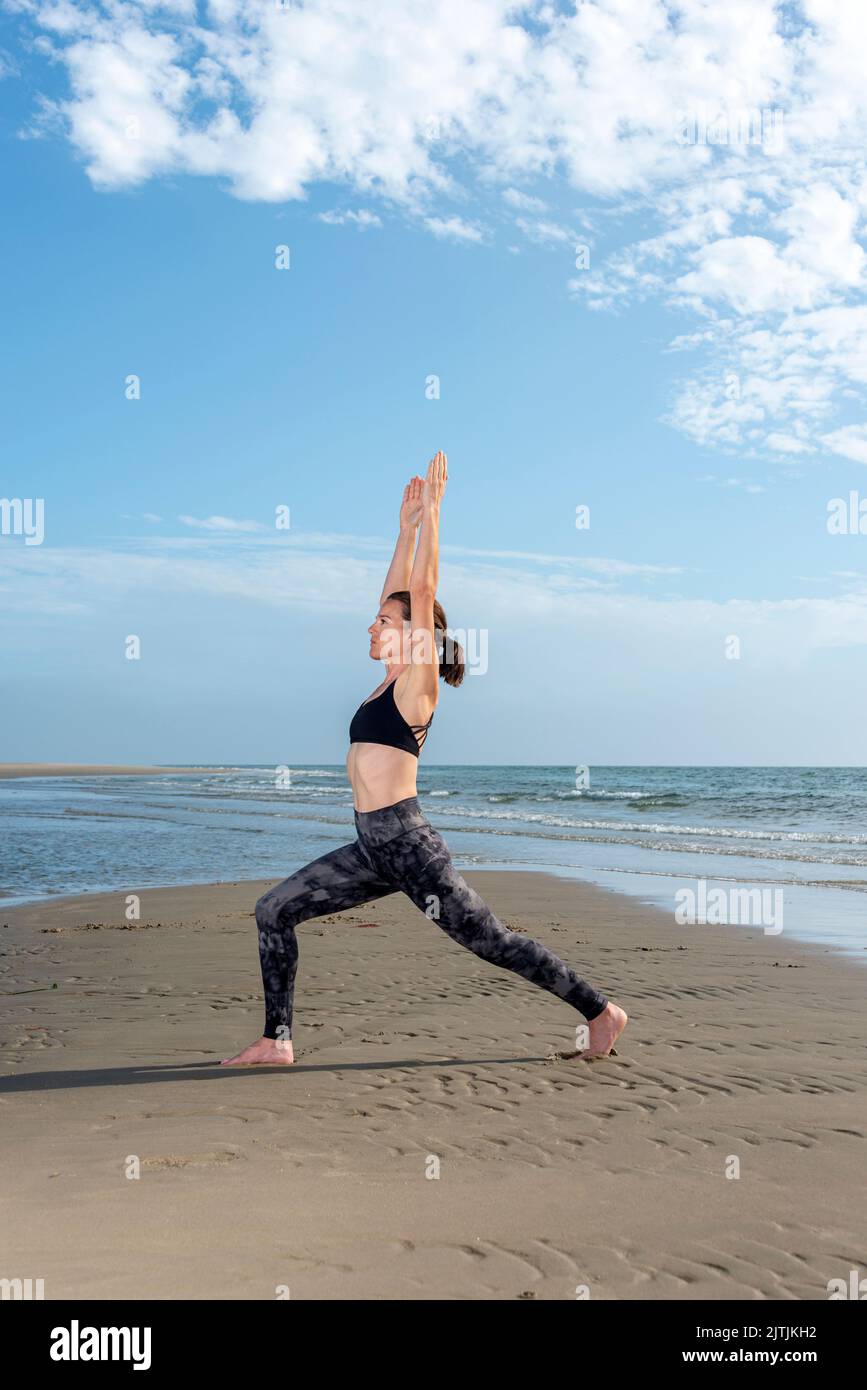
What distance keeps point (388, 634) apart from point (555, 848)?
60.3 feet

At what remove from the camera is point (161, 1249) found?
3.19 metres

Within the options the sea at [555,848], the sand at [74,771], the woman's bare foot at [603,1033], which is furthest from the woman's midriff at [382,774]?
the sand at [74,771]

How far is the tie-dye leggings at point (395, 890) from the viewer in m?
4.94

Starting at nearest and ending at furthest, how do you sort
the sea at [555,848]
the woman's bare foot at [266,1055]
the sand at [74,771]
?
the woman's bare foot at [266,1055] < the sea at [555,848] < the sand at [74,771]

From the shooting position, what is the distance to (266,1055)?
536cm

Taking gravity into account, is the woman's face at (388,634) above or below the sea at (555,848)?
above

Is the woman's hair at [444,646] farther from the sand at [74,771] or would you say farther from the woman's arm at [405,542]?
the sand at [74,771]

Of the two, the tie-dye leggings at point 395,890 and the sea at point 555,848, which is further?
the sea at point 555,848

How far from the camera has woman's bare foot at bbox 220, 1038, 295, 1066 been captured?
211 inches

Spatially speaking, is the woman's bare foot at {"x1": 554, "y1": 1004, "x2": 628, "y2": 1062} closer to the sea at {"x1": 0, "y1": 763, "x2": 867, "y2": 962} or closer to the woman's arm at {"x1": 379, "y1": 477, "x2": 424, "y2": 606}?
the woman's arm at {"x1": 379, "y1": 477, "x2": 424, "y2": 606}

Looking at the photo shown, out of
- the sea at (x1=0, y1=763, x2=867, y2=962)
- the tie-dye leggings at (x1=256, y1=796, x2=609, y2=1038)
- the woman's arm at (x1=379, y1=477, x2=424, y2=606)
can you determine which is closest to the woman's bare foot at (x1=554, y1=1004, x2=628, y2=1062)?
the tie-dye leggings at (x1=256, y1=796, x2=609, y2=1038)

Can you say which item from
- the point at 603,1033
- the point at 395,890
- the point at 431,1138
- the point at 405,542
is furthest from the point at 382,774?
the point at 603,1033
